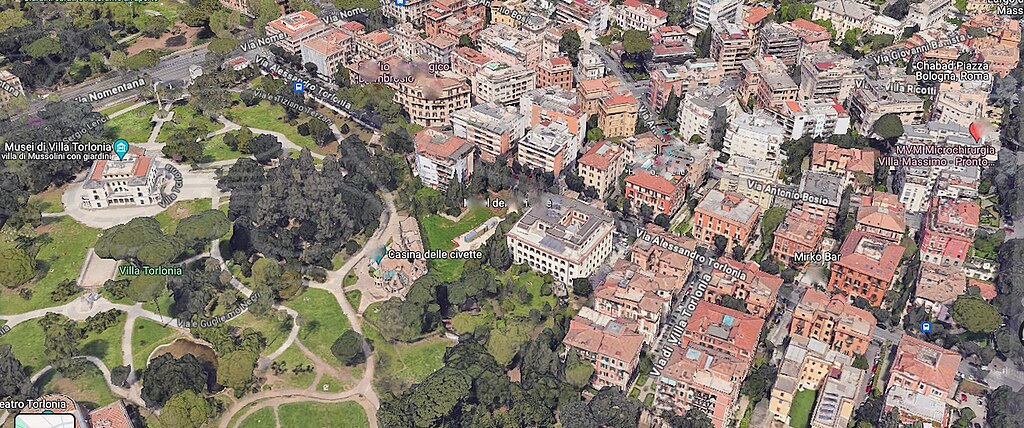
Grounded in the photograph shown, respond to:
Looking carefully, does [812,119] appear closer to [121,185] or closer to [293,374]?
[293,374]

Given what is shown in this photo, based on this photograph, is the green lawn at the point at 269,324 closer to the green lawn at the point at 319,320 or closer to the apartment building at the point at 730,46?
the green lawn at the point at 319,320

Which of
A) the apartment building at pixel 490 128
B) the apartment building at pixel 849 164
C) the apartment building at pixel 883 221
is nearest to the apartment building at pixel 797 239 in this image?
the apartment building at pixel 883 221

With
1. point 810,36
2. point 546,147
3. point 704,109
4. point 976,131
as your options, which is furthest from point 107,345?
point 976,131

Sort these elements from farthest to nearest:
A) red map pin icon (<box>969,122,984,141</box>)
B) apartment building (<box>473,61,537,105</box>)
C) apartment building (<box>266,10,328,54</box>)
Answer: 1. apartment building (<box>266,10,328,54</box>)
2. apartment building (<box>473,61,537,105</box>)
3. red map pin icon (<box>969,122,984,141</box>)

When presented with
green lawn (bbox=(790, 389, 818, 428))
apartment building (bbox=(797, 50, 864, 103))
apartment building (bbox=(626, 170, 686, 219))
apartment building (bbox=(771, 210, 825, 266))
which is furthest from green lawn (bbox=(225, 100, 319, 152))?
apartment building (bbox=(797, 50, 864, 103))

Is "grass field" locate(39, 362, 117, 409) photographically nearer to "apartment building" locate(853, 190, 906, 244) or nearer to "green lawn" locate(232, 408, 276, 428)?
"green lawn" locate(232, 408, 276, 428)

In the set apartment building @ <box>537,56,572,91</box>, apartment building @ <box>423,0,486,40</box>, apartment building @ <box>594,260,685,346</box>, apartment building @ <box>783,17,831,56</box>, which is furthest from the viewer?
apartment building @ <box>423,0,486,40</box>
